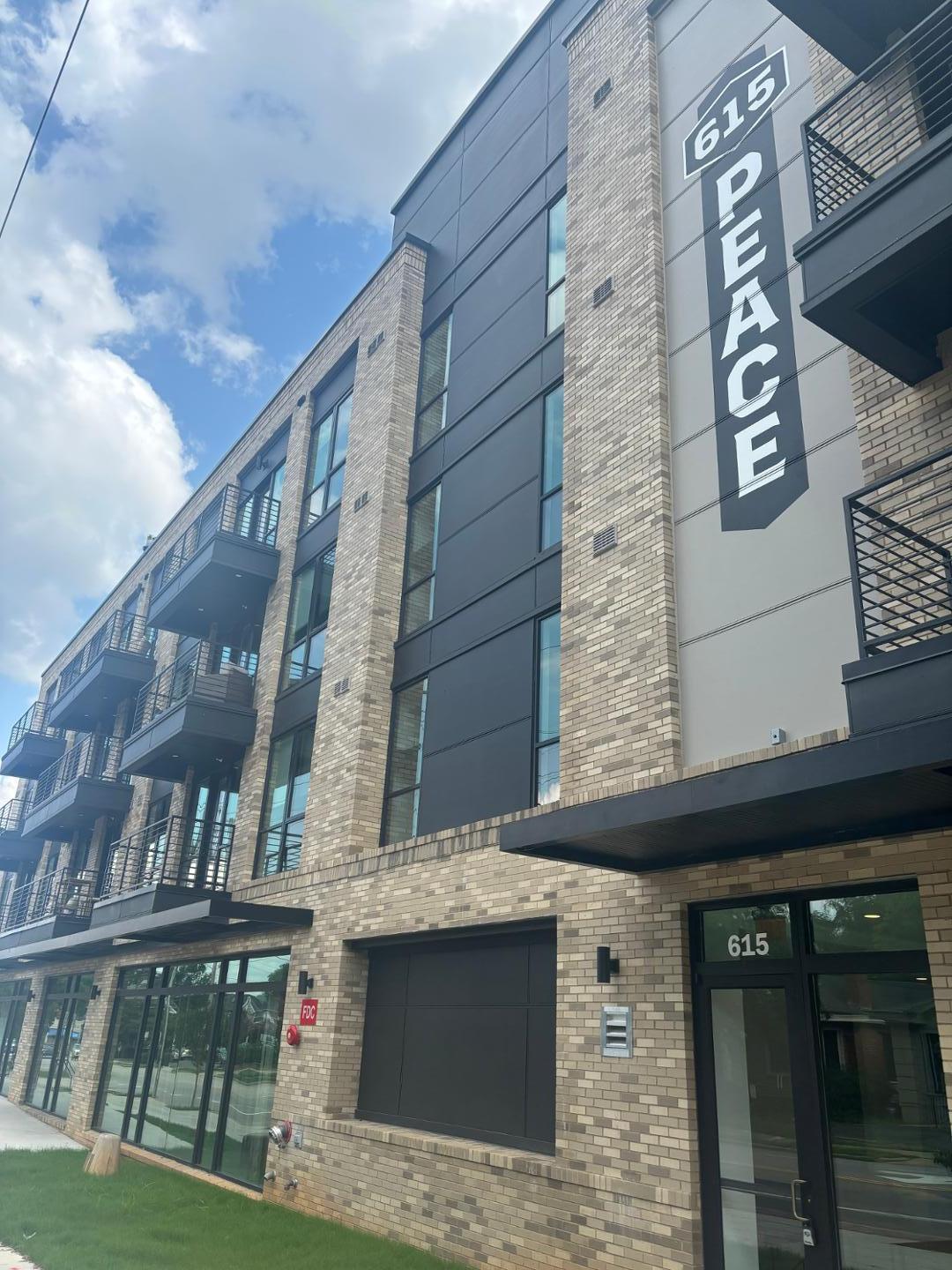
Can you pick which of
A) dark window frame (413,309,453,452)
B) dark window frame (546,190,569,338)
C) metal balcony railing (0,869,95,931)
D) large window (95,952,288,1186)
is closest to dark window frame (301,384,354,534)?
dark window frame (413,309,453,452)

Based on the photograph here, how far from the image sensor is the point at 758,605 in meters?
7.91

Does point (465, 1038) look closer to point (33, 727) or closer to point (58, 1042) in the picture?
point (58, 1042)

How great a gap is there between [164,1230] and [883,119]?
12563 mm

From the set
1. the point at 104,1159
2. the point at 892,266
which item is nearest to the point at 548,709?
the point at 892,266

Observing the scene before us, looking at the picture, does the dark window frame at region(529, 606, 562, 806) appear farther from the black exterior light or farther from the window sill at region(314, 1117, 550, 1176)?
the window sill at region(314, 1117, 550, 1176)

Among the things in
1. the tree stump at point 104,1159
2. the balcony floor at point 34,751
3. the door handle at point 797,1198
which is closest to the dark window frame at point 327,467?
the tree stump at point 104,1159

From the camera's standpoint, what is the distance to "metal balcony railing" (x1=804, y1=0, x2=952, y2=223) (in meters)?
7.04

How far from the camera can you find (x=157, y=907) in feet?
51.8

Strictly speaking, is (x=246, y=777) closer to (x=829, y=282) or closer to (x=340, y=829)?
(x=340, y=829)

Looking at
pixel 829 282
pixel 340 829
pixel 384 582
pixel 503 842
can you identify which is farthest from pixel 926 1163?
pixel 384 582

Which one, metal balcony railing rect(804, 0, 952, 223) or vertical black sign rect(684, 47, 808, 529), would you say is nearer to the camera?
metal balcony railing rect(804, 0, 952, 223)

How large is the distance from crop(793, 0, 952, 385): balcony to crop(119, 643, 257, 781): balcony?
41.1ft

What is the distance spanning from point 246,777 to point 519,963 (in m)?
8.41

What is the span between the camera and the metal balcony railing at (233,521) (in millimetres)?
19717
